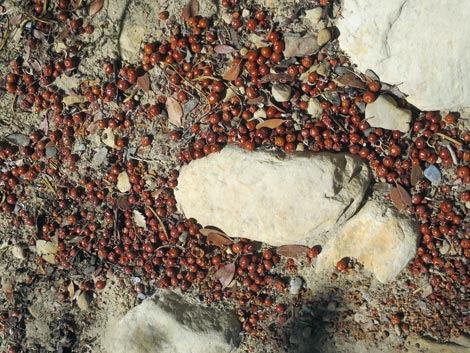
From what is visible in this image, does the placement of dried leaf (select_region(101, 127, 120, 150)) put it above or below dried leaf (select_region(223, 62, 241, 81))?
below

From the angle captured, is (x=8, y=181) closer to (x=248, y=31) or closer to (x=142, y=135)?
(x=142, y=135)

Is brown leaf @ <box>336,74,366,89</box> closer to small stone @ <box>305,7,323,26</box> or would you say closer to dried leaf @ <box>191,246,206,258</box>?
small stone @ <box>305,7,323,26</box>

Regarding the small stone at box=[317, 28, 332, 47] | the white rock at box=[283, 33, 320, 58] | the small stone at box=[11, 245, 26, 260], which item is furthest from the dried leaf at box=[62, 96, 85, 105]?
the small stone at box=[317, 28, 332, 47]

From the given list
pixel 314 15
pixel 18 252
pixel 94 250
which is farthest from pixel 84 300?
pixel 314 15

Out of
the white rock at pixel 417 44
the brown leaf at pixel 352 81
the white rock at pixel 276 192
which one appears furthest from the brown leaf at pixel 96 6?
the brown leaf at pixel 352 81

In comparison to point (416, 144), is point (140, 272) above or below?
below

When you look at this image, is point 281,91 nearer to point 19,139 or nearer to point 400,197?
point 400,197

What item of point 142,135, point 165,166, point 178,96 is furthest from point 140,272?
point 178,96
